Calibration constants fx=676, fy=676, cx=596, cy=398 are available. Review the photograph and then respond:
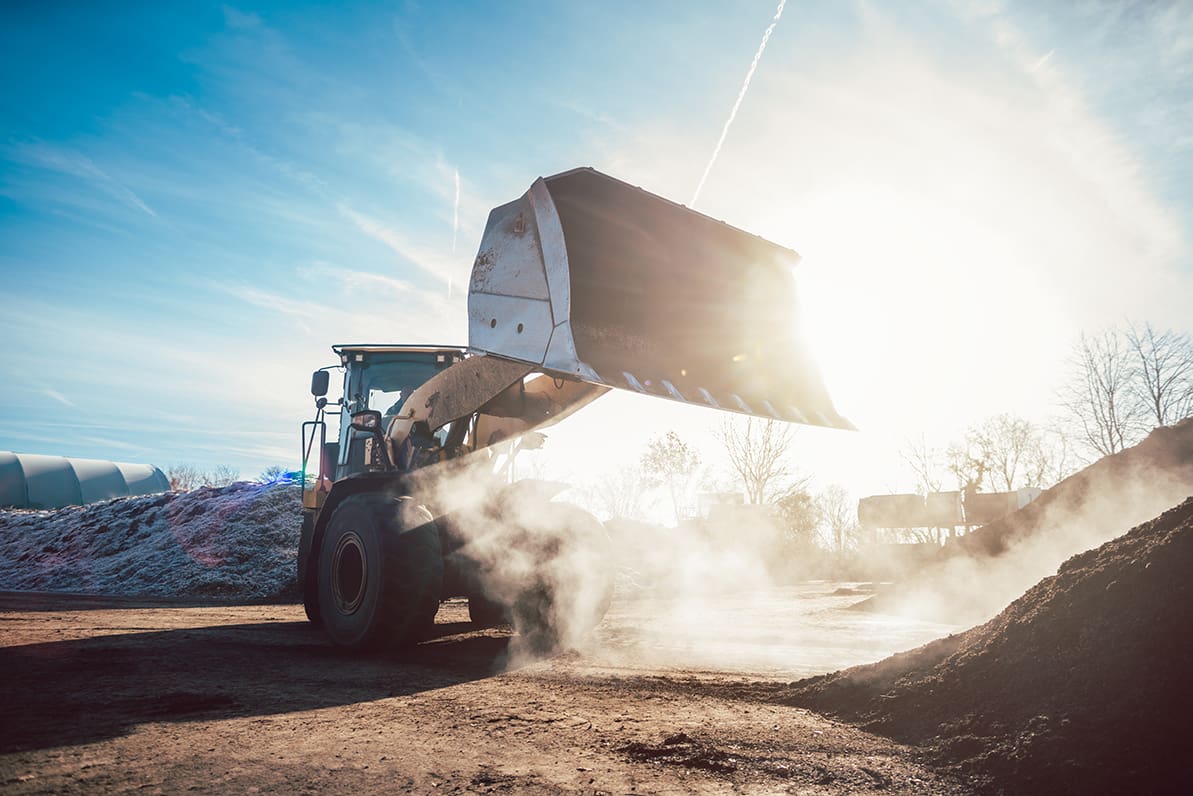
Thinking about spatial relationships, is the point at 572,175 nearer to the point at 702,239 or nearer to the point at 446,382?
the point at 702,239

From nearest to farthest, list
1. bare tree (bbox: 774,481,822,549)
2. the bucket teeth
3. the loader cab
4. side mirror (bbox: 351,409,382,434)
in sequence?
the bucket teeth < side mirror (bbox: 351,409,382,434) < the loader cab < bare tree (bbox: 774,481,822,549)

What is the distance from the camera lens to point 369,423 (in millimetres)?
7125

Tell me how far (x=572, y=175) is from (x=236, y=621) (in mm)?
7027

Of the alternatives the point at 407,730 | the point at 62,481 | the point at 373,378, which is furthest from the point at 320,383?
the point at 62,481

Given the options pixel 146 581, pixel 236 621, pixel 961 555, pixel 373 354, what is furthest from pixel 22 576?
pixel 961 555

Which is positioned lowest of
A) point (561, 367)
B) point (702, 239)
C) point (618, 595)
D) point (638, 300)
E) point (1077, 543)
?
point (618, 595)

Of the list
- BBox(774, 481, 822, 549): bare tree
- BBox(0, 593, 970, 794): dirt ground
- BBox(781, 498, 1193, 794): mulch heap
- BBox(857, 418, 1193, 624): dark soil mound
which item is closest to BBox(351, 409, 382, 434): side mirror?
BBox(0, 593, 970, 794): dirt ground

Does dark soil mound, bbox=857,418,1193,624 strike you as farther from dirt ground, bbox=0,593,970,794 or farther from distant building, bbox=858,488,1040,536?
distant building, bbox=858,488,1040,536

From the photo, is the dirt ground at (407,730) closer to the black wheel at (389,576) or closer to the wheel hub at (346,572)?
the black wheel at (389,576)

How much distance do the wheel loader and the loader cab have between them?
524 mm

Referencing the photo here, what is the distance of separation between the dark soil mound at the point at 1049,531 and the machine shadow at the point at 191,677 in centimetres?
739

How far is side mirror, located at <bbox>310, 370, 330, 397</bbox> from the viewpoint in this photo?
25.8ft

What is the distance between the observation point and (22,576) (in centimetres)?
1554

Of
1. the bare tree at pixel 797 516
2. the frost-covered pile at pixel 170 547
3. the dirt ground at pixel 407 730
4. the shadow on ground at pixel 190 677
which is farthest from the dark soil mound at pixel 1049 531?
the bare tree at pixel 797 516
